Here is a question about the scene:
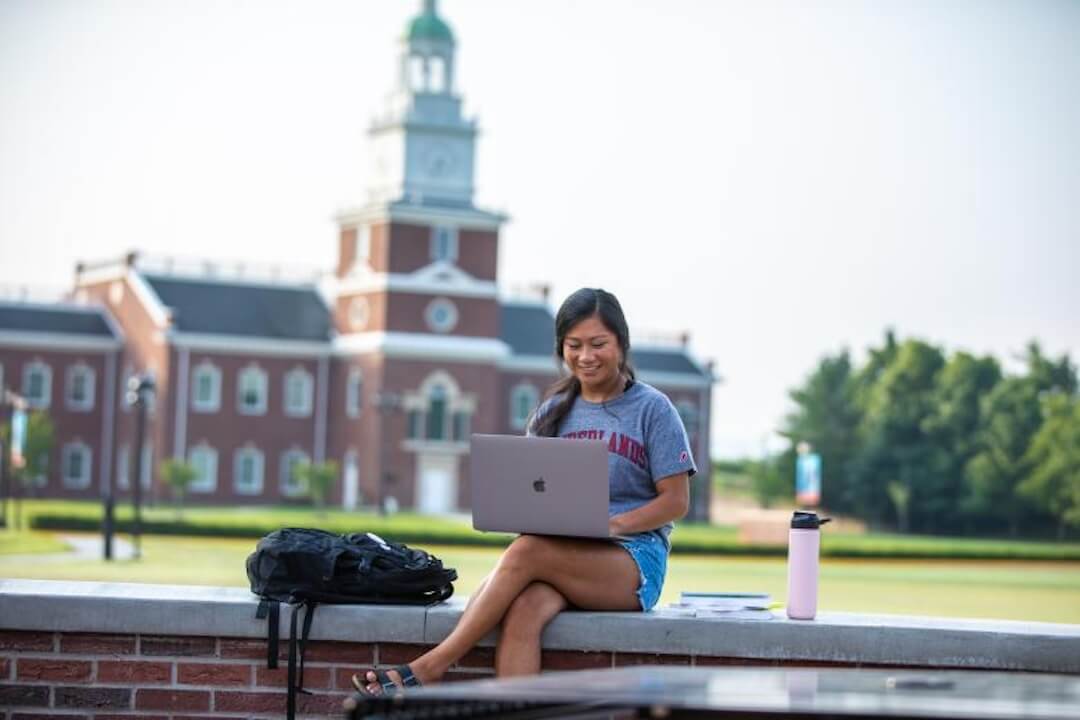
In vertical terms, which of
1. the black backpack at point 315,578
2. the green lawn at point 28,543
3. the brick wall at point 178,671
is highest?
the black backpack at point 315,578

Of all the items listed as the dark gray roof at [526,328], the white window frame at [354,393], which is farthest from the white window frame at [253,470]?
the dark gray roof at [526,328]

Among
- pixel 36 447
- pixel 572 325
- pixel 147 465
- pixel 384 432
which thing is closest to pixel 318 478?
pixel 384 432

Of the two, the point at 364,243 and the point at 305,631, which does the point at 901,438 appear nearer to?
the point at 364,243

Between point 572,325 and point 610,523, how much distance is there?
2.02 feet

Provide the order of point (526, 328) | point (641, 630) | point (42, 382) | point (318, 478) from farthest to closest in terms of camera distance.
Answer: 1. point (526, 328)
2. point (42, 382)
3. point (318, 478)
4. point (641, 630)

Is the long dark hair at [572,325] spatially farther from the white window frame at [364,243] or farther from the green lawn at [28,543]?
the white window frame at [364,243]

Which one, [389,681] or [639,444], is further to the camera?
[639,444]

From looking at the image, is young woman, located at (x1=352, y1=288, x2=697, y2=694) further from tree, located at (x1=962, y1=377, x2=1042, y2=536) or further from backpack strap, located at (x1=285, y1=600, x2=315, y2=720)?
tree, located at (x1=962, y1=377, x2=1042, y2=536)

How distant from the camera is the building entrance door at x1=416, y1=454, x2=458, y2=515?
192 feet

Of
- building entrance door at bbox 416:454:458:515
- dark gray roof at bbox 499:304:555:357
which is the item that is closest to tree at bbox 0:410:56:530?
building entrance door at bbox 416:454:458:515

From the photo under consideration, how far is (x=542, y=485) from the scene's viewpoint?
→ 5461mm

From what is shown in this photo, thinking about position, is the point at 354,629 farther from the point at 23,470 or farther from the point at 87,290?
the point at 87,290

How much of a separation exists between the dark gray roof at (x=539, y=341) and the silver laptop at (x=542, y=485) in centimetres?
5663

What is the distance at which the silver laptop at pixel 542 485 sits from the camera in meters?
5.42
